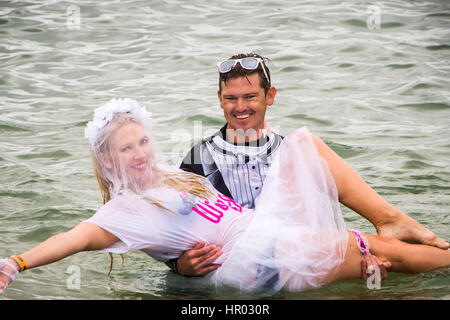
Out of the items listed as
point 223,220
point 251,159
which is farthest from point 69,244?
point 251,159

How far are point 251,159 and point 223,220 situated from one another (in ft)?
2.12

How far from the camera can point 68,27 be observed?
12.7m

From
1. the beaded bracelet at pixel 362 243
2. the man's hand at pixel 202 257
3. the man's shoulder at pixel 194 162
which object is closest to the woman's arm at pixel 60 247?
the man's hand at pixel 202 257

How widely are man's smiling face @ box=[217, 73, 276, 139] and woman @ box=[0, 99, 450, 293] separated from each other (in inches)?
23.4

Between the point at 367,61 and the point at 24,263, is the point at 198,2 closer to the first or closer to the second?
the point at 367,61

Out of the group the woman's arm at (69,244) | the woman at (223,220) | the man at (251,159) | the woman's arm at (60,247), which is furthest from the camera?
the man at (251,159)

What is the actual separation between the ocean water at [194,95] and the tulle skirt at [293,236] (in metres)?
0.14

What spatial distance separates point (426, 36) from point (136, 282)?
340 inches

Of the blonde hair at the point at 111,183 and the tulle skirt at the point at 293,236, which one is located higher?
the blonde hair at the point at 111,183

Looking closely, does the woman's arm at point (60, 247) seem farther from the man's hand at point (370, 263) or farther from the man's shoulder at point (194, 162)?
the man's hand at point (370, 263)

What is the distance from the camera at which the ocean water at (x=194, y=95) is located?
4.90 m

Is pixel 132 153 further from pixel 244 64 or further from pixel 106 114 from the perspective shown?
pixel 244 64

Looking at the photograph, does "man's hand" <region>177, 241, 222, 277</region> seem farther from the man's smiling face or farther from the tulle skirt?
the man's smiling face

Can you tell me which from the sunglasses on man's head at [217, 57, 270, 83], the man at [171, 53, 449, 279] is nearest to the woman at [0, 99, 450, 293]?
the man at [171, 53, 449, 279]
